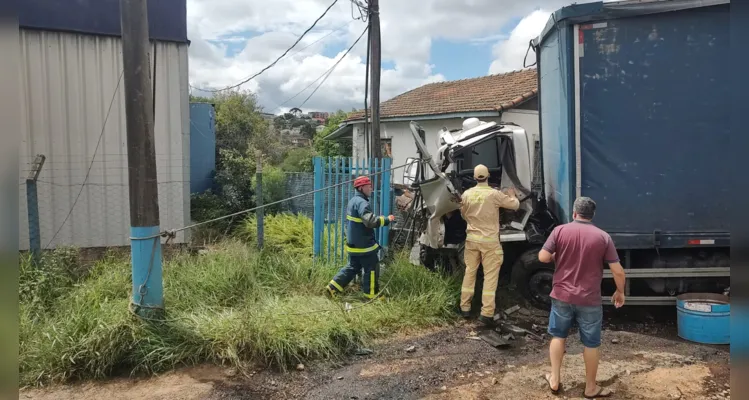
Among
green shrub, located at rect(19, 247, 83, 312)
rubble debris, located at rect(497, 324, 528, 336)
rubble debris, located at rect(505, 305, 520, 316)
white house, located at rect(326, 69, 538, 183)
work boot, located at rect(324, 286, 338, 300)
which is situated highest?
white house, located at rect(326, 69, 538, 183)

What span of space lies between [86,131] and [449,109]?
10292 mm

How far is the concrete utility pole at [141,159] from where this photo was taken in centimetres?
423

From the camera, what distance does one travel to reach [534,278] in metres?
5.62

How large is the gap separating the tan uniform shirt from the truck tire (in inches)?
22.7

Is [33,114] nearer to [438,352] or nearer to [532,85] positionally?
[438,352]

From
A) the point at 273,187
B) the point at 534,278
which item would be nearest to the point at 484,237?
the point at 534,278

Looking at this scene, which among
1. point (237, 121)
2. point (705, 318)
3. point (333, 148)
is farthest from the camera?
point (333, 148)

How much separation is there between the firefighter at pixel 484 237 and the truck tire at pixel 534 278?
0.48 metres

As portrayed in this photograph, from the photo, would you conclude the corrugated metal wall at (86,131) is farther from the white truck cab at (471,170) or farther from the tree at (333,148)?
the tree at (333,148)

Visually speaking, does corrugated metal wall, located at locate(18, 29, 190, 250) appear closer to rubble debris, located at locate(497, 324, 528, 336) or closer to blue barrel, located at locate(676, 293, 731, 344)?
rubble debris, located at locate(497, 324, 528, 336)

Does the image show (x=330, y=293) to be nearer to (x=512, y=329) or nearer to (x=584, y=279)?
(x=512, y=329)

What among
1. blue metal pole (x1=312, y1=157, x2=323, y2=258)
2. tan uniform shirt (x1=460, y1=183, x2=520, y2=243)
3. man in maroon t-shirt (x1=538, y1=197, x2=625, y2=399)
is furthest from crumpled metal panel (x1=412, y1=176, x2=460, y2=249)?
man in maroon t-shirt (x1=538, y1=197, x2=625, y2=399)

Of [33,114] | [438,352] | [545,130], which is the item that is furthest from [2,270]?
[33,114]

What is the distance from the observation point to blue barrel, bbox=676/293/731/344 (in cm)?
462
